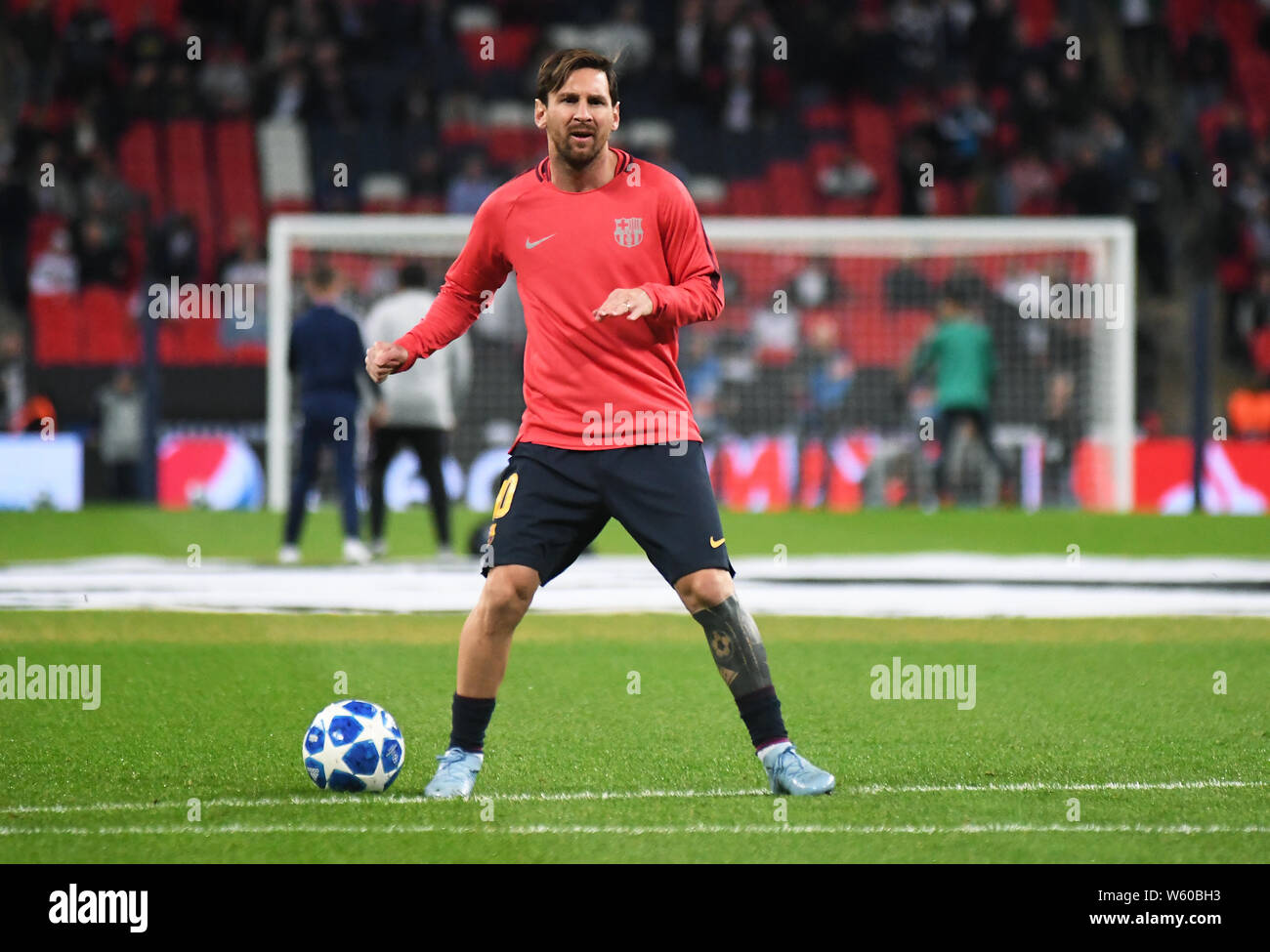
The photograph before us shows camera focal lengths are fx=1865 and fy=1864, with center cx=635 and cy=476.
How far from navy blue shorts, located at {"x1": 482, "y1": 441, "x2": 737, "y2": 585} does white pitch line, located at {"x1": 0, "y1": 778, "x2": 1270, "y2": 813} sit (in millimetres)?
646

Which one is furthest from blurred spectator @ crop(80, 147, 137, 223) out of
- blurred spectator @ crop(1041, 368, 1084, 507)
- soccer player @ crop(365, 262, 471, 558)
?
blurred spectator @ crop(1041, 368, 1084, 507)

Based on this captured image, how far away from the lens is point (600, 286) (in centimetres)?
538

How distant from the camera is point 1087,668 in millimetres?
8219

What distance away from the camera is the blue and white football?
216 inches

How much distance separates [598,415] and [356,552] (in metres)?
8.21

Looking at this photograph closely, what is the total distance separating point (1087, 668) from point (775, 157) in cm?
1885

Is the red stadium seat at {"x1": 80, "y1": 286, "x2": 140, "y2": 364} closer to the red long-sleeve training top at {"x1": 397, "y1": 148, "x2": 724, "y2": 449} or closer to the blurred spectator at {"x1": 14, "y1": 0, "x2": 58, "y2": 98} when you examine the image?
the blurred spectator at {"x1": 14, "y1": 0, "x2": 58, "y2": 98}

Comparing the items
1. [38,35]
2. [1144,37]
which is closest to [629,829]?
[38,35]

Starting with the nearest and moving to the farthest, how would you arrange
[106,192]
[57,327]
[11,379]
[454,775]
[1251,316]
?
1. [454,775]
2. [11,379]
3. [57,327]
4. [1251,316]
5. [106,192]

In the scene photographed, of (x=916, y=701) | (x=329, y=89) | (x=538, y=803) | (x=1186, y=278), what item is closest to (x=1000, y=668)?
(x=916, y=701)

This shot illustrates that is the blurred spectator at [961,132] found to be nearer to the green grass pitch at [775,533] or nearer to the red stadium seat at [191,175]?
the green grass pitch at [775,533]

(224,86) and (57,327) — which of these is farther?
(224,86)

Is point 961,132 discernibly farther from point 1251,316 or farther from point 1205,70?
point 1251,316
